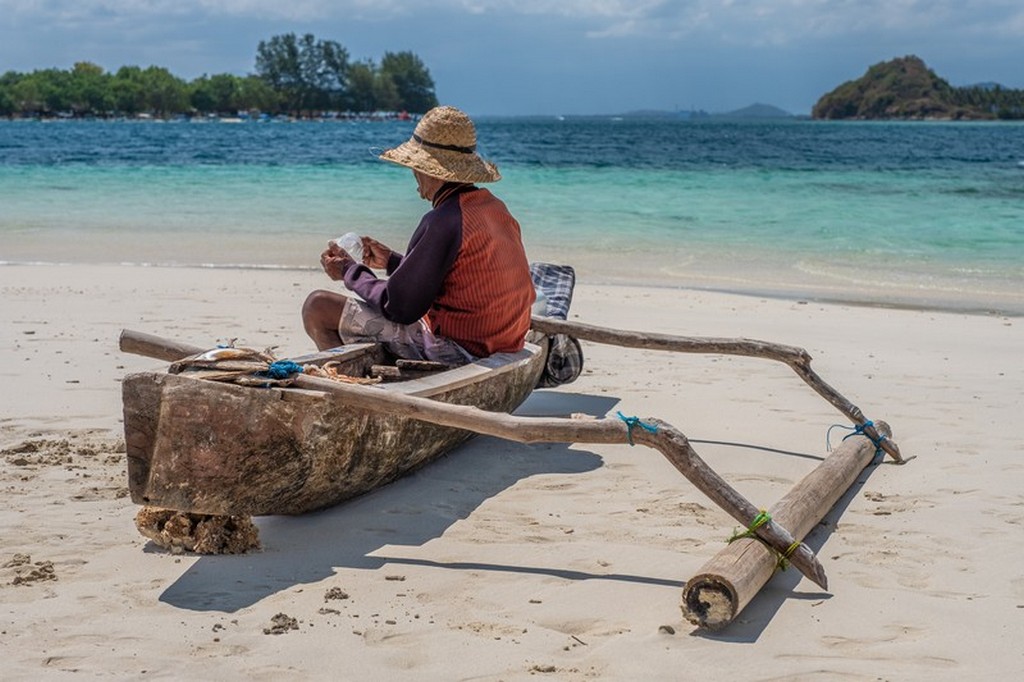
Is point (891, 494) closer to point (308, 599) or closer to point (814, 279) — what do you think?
point (308, 599)

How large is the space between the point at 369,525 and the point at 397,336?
1.09 meters

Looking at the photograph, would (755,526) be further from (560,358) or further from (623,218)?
(623,218)

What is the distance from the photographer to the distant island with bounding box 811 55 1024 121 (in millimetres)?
119312

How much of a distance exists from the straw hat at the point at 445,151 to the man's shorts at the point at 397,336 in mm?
694

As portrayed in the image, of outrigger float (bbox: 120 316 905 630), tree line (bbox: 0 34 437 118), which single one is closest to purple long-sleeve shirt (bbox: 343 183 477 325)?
outrigger float (bbox: 120 316 905 630)

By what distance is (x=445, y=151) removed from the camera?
4.97 metres

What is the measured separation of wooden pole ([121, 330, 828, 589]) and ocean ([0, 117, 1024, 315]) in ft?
7.50

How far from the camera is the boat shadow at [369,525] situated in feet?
12.3

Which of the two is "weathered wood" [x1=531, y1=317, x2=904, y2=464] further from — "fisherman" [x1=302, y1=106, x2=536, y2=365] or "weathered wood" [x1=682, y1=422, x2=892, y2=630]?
"weathered wood" [x1=682, y1=422, x2=892, y2=630]

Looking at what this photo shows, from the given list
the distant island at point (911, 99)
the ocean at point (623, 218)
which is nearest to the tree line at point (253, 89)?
the distant island at point (911, 99)

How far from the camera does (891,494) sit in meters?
4.97

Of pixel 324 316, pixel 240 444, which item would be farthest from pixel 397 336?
pixel 240 444

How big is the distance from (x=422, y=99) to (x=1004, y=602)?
495ft

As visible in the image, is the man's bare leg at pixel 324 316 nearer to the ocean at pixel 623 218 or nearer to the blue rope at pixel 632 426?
the ocean at pixel 623 218
